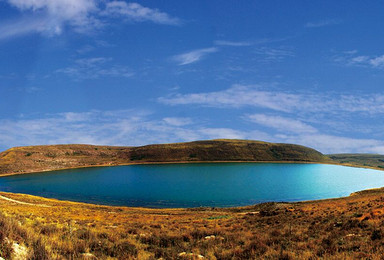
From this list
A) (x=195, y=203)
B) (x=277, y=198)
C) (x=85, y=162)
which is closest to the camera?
(x=195, y=203)

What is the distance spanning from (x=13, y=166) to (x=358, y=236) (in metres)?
150

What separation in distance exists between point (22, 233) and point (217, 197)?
44995mm

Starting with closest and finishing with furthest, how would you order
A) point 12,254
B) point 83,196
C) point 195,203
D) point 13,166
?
point 12,254
point 195,203
point 83,196
point 13,166

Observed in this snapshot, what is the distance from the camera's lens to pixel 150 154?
173 meters

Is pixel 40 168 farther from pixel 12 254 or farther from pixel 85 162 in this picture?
pixel 12 254

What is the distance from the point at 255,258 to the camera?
6832mm

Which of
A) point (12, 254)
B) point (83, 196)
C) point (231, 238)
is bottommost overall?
point (83, 196)

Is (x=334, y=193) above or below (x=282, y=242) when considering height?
below

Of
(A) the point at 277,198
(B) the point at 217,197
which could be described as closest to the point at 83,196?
(B) the point at 217,197

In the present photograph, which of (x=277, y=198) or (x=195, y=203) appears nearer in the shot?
(x=195, y=203)

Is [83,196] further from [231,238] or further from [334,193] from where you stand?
[334,193]

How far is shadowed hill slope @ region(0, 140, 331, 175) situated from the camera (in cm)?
13775

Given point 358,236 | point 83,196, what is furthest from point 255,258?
point 83,196

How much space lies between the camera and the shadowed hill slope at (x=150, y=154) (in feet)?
452
